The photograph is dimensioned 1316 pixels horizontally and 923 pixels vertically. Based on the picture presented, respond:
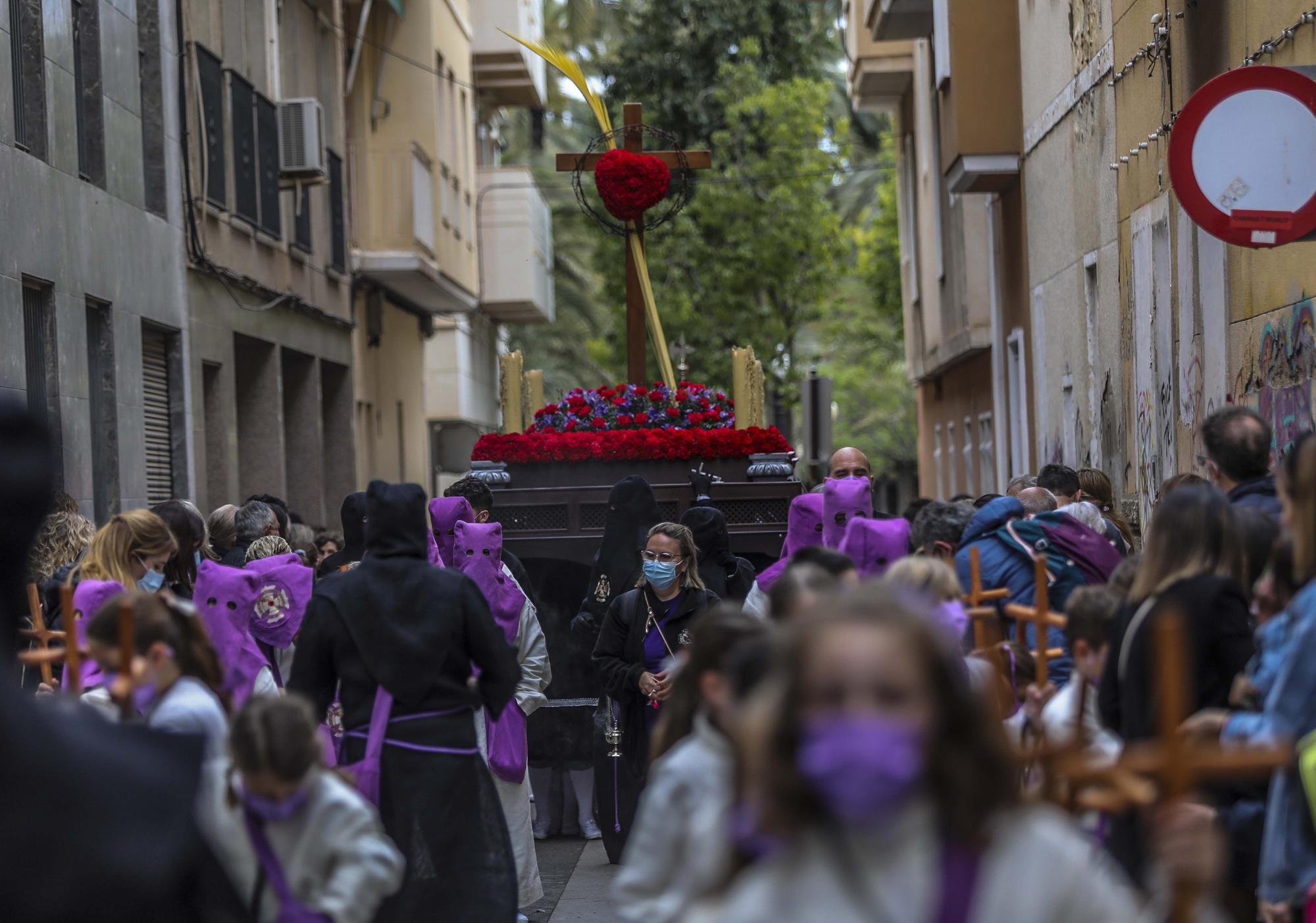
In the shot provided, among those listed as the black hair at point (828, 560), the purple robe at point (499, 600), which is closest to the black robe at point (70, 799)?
the black hair at point (828, 560)

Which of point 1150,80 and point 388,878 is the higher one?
point 1150,80

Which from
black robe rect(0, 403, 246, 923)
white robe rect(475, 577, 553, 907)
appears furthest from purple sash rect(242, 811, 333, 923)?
white robe rect(475, 577, 553, 907)

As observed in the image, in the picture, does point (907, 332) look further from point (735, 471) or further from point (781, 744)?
point (781, 744)

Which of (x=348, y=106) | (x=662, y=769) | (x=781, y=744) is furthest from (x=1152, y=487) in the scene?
(x=348, y=106)

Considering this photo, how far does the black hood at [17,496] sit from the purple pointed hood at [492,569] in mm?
6417

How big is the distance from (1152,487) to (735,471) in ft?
10.1

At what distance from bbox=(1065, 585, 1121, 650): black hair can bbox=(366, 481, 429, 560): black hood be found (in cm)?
258

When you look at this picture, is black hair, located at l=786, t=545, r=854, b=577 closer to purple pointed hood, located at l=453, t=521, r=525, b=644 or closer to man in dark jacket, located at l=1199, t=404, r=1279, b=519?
man in dark jacket, located at l=1199, t=404, r=1279, b=519

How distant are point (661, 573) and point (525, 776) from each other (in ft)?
3.96

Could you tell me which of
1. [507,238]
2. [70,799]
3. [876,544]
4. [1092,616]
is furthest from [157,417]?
[507,238]

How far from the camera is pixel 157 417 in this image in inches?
680

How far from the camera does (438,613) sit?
6.93 metres

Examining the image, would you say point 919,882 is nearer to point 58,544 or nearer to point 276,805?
point 276,805

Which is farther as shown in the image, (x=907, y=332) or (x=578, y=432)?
(x=907, y=332)
